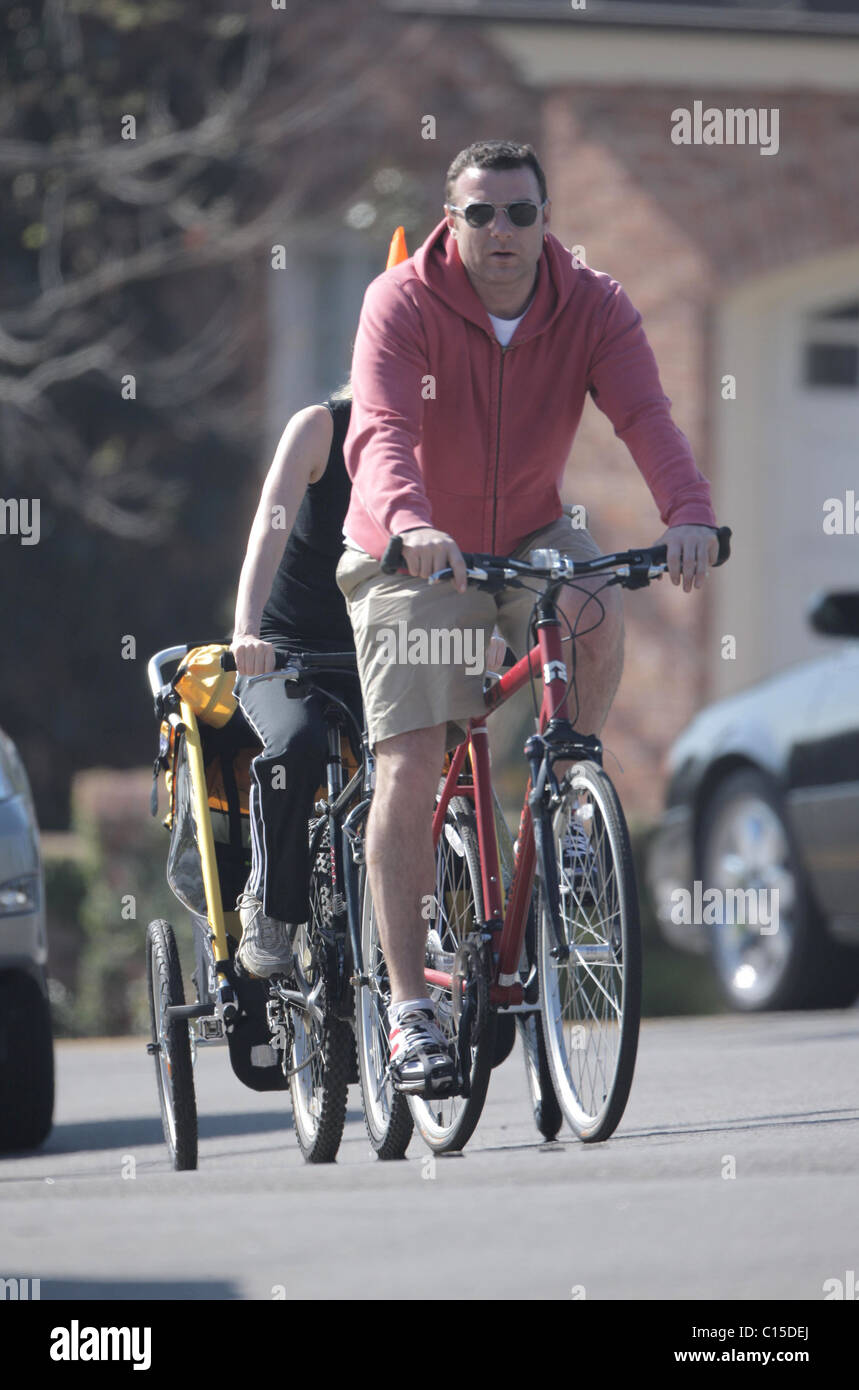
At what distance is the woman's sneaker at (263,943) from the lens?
18.8ft

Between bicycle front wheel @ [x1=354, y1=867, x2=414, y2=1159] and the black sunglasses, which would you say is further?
bicycle front wheel @ [x1=354, y1=867, x2=414, y2=1159]

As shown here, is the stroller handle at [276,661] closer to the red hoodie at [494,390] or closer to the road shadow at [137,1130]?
the red hoodie at [494,390]

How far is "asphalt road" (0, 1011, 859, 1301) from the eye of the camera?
4117 millimetres

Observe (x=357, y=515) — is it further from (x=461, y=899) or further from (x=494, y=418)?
(x=461, y=899)

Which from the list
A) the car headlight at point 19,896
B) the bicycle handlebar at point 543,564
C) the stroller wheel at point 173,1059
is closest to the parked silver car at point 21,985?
the car headlight at point 19,896

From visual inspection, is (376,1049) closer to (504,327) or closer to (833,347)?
(504,327)

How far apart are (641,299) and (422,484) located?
34.4 ft

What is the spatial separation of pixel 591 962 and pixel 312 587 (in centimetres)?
127

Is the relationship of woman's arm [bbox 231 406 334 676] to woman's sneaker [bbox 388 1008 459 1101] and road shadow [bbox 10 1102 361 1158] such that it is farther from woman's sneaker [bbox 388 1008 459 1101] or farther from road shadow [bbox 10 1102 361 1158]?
road shadow [bbox 10 1102 361 1158]

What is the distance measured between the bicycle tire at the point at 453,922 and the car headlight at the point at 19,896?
1.75 metres

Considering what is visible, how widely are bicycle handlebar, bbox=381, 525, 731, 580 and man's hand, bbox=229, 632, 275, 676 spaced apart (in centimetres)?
57

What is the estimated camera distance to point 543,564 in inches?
195

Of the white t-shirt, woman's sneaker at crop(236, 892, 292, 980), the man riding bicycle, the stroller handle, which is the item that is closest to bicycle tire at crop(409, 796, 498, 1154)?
the man riding bicycle

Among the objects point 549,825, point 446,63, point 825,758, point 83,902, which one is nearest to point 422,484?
point 549,825
